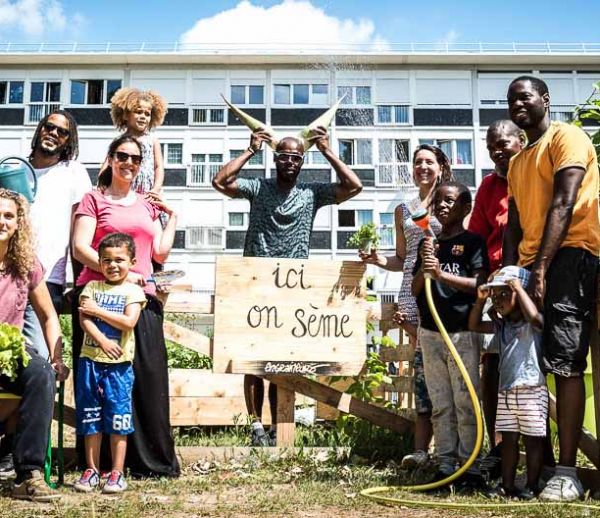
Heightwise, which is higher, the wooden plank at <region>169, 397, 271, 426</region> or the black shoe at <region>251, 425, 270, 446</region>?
the wooden plank at <region>169, 397, 271, 426</region>

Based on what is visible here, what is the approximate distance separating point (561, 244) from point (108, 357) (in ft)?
8.66

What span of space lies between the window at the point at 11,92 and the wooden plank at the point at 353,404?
34901 millimetres

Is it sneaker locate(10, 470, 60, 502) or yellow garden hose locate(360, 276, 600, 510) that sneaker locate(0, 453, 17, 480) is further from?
yellow garden hose locate(360, 276, 600, 510)

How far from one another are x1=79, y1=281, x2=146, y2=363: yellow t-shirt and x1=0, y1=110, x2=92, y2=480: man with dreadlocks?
1.95 feet

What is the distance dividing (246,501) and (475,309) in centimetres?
173

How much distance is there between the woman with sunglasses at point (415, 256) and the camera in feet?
16.8

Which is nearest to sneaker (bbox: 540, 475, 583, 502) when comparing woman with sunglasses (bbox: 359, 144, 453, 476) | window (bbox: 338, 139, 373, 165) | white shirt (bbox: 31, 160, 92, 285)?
woman with sunglasses (bbox: 359, 144, 453, 476)

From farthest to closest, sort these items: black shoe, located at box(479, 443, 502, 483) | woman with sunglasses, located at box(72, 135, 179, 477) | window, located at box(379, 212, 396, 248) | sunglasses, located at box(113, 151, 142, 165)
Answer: window, located at box(379, 212, 396, 248)
sunglasses, located at box(113, 151, 142, 165)
woman with sunglasses, located at box(72, 135, 179, 477)
black shoe, located at box(479, 443, 502, 483)

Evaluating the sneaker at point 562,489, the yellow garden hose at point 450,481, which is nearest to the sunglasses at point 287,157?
the yellow garden hose at point 450,481

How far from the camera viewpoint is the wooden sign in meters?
5.48

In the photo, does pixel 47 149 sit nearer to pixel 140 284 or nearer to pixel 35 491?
pixel 140 284

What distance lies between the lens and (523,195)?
14.8ft

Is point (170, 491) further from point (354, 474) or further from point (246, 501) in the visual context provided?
point (354, 474)

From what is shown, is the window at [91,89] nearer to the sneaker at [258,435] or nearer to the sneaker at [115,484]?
the sneaker at [258,435]
